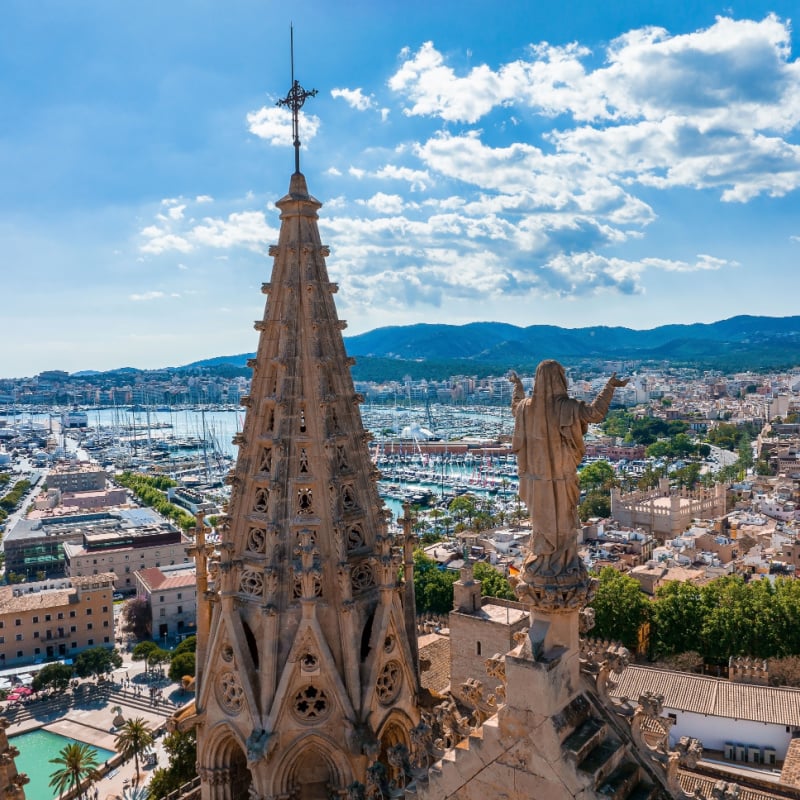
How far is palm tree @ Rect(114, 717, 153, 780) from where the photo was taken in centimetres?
3784

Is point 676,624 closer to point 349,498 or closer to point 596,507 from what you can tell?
point 349,498

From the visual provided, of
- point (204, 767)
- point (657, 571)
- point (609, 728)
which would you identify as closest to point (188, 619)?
point (657, 571)

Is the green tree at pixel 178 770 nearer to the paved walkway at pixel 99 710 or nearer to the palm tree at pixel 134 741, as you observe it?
the palm tree at pixel 134 741

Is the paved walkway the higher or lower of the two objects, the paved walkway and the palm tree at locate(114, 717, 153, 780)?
the lower

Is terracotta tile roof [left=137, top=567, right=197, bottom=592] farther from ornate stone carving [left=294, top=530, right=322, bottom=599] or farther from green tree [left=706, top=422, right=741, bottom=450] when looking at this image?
green tree [left=706, top=422, right=741, bottom=450]

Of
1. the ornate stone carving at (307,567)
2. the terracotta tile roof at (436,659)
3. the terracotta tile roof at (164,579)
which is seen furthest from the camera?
the terracotta tile roof at (164,579)

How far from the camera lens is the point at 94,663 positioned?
56.7 meters

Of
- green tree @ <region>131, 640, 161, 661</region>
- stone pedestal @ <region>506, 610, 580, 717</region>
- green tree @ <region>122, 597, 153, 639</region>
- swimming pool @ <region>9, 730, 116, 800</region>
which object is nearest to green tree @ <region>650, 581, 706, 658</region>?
swimming pool @ <region>9, 730, 116, 800</region>

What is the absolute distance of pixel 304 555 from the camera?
→ 31.6 feet

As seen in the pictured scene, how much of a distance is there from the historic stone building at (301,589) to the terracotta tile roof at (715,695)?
2435 centimetres

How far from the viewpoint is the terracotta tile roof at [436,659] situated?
31062 millimetres

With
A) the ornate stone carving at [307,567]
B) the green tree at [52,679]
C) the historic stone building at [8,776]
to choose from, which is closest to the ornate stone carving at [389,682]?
the ornate stone carving at [307,567]

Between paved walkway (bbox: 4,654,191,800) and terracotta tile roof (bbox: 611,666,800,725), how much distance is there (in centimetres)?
2783

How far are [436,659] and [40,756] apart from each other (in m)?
29.6
